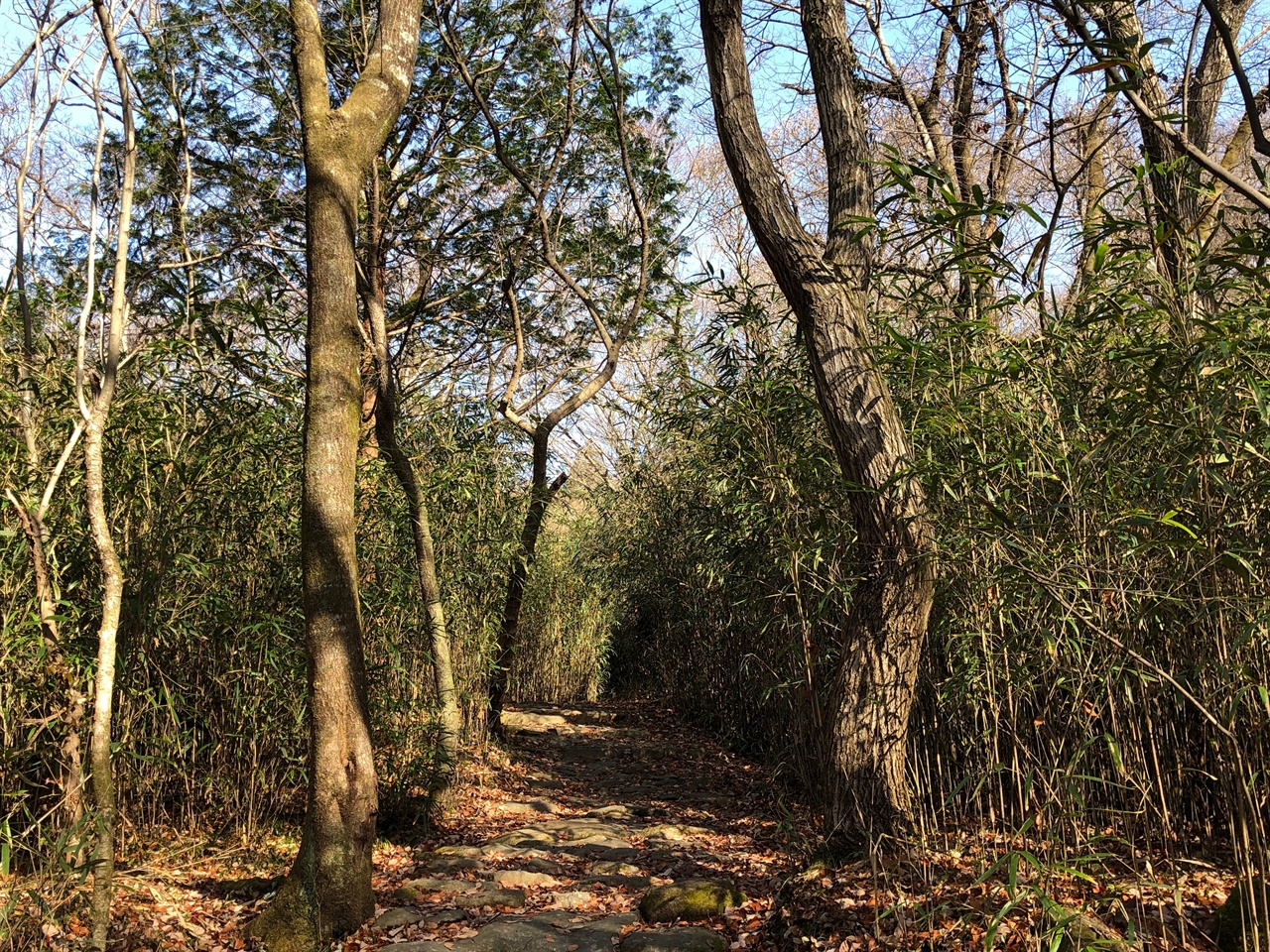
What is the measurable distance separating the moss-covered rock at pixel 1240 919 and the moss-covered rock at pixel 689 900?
1.68m

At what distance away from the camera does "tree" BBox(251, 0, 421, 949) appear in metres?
3.14

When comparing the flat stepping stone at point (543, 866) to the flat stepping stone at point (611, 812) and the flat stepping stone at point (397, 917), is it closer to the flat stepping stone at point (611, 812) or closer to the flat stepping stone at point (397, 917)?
the flat stepping stone at point (397, 917)

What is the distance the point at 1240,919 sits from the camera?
232 cm

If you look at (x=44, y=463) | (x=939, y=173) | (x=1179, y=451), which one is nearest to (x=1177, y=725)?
(x=1179, y=451)

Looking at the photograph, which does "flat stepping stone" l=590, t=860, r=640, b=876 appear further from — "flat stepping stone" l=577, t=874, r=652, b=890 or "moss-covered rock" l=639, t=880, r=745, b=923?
"moss-covered rock" l=639, t=880, r=745, b=923

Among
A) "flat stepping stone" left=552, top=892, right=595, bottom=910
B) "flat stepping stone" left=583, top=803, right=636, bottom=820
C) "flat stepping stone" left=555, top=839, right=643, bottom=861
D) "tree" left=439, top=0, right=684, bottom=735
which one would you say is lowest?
"flat stepping stone" left=552, top=892, right=595, bottom=910

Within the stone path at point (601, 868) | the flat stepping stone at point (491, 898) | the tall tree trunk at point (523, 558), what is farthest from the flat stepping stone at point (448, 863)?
the tall tree trunk at point (523, 558)

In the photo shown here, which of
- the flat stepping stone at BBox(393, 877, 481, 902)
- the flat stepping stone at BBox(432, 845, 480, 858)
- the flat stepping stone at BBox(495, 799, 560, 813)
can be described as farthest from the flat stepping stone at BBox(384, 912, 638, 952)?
the flat stepping stone at BBox(495, 799, 560, 813)

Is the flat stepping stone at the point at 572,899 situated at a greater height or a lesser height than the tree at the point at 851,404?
lesser

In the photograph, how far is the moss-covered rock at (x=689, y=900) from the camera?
3.42 metres

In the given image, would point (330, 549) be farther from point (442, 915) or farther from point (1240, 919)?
point (1240, 919)

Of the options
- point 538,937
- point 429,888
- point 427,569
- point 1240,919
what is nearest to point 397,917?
point 429,888

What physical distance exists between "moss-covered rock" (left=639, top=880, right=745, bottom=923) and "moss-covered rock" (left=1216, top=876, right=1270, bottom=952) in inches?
66.2

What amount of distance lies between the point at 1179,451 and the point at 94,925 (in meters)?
3.36
